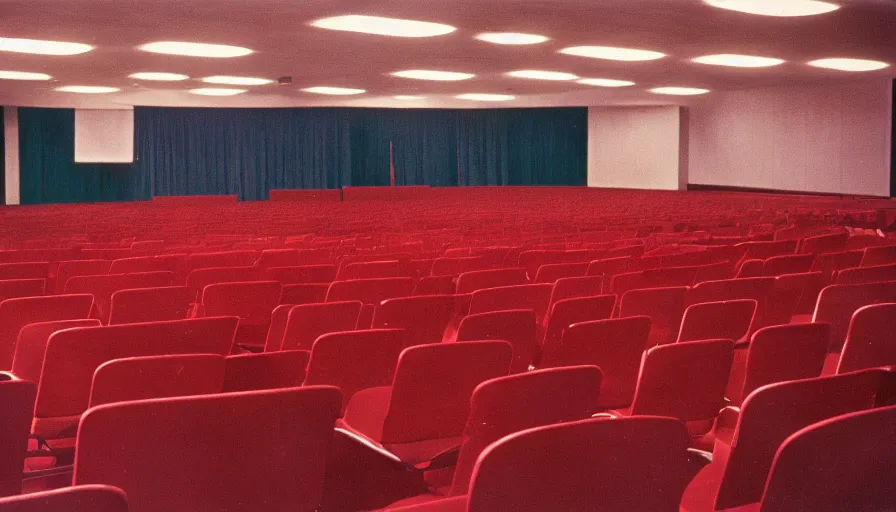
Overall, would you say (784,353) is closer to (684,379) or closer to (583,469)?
(684,379)

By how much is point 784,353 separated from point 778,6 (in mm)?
11275

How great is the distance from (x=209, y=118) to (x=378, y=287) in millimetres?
30190

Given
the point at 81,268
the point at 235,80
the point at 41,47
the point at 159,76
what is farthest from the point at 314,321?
the point at 235,80

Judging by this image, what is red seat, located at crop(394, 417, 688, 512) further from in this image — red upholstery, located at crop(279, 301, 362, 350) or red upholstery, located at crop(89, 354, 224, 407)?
red upholstery, located at crop(279, 301, 362, 350)

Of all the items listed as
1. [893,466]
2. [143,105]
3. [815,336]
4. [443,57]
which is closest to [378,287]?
[815,336]

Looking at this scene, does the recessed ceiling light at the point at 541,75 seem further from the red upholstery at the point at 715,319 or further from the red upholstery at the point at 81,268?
the red upholstery at the point at 715,319

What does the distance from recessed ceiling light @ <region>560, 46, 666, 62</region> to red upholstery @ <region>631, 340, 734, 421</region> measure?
15258mm

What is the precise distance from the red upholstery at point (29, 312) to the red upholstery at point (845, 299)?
374cm

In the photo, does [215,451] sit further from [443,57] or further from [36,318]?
[443,57]

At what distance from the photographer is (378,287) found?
209 inches

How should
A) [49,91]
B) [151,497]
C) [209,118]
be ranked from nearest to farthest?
[151,497] < [49,91] < [209,118]

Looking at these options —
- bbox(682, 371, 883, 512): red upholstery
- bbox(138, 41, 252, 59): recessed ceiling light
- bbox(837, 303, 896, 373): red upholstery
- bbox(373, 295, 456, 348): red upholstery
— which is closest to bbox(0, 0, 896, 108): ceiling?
bbox(138, 41, 252, 59): recessed ceiling light

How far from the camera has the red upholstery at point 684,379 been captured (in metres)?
2.94

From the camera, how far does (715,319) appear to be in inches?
156
